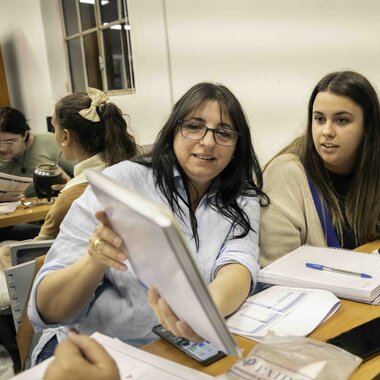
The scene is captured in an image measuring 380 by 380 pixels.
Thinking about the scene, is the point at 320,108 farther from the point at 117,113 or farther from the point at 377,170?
the point at 117,113

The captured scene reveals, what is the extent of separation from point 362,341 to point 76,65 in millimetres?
4269

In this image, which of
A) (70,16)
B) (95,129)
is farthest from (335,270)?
(70,16)

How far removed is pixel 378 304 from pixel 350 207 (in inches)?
24.4

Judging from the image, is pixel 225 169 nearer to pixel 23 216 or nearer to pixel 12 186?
pixel 23 216

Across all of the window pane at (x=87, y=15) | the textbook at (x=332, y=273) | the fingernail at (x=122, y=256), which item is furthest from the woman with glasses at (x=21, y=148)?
the fingernail at (x=122, y=256)

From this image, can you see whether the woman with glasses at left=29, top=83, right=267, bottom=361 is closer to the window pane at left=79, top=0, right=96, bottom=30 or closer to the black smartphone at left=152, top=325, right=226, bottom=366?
the black smartphone at left=152, top=325, right=226, bottom=366

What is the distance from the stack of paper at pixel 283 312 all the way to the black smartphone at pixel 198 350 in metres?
0.10

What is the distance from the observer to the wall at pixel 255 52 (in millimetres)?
2008

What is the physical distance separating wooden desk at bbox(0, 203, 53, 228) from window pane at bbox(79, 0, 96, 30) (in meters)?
2.33

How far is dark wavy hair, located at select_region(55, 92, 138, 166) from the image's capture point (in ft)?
5.79

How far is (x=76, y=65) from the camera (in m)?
4.42

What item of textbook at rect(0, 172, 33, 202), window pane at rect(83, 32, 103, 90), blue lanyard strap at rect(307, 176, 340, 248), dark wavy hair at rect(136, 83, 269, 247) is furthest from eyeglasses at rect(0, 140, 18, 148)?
blue lanyard strap at rect(307, 176, 340, 248)

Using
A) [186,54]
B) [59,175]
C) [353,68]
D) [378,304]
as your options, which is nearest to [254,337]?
[378,304]

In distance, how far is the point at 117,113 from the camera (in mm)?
1859
